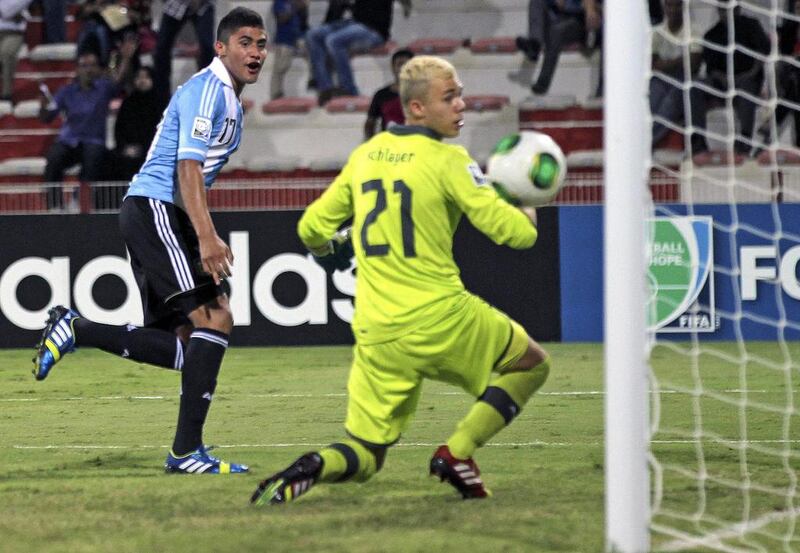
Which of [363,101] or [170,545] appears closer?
[170,545]

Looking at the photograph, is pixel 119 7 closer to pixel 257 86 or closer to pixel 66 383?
pixel 257 86

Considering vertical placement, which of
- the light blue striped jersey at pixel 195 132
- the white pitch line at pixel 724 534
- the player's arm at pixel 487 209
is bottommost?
the white pitch line at pixel 724 534

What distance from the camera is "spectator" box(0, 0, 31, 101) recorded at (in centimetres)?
1622

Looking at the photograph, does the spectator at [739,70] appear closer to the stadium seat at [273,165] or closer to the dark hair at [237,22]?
the stadium seat at [273,165]

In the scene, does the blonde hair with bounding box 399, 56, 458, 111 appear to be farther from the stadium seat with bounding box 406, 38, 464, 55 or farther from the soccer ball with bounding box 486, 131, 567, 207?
the stadium seat with bounding box 406, 38, 464, 55

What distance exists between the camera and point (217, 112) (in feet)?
19.3

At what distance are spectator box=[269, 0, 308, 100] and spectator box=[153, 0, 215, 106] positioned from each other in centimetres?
120

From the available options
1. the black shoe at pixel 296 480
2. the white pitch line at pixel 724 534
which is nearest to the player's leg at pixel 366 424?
the black shoe at pixel 296 480

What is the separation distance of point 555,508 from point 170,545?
54.1 inches

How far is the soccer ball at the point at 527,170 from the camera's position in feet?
15.7

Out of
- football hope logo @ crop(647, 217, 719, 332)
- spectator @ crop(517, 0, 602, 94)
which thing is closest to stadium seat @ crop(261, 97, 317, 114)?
spectator @ crop(517, 0, 602, 94)

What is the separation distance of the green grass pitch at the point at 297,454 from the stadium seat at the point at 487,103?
5430 mm

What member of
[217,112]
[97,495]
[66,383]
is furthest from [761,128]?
[97,495]

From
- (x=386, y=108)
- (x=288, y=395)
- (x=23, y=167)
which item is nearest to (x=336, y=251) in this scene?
(x=288, y=395)
